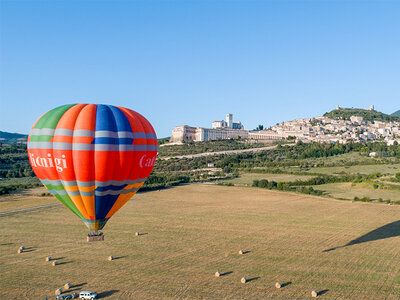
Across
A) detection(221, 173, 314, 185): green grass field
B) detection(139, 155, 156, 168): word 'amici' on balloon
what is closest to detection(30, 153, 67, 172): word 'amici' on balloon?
detection(139, 155, 156, 168): word 'amici' on balloon

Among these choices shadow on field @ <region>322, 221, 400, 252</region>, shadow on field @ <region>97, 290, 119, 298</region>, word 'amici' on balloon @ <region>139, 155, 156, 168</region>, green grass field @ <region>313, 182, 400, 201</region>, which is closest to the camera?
shadow on field @ <region>97, 290, 119, 298</region>

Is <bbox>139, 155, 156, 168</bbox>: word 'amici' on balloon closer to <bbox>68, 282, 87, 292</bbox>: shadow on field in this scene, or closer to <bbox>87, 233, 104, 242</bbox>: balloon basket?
<bbox>87, 233, 104, 242</bbox>: balloon basket

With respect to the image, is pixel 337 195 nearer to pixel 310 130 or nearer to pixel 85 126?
pixel 85 126

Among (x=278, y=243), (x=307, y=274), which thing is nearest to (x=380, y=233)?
(x=278, y=243)

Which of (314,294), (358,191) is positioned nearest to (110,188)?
(314,294)

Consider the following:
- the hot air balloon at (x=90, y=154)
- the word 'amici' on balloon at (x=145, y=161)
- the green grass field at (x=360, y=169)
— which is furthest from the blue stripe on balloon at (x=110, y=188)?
the green grass field at (x=360, y=169)
